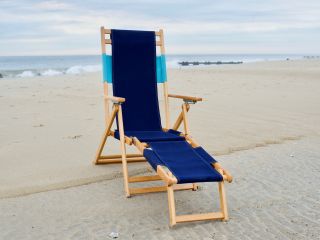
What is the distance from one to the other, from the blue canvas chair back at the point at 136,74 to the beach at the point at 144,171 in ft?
1.69

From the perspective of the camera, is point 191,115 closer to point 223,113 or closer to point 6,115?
point 223,113

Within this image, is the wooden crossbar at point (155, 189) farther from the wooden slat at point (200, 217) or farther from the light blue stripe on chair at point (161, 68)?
the light blue stripe on chair at point (161, 68)

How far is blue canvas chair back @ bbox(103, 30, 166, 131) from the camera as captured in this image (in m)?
4.90

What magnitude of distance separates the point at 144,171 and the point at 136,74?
106 cm

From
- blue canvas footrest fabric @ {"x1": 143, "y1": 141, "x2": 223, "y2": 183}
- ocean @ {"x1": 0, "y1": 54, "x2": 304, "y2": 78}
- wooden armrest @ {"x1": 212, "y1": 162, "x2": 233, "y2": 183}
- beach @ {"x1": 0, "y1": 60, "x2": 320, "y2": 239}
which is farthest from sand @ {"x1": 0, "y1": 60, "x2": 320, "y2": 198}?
ocean @ {"x1": 0, "y1": 54, "x2": 304, "y2": 78}

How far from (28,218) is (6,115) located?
516 centimetres

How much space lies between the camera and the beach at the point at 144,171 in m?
3.32

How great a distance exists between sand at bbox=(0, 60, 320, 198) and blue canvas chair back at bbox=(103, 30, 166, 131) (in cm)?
52

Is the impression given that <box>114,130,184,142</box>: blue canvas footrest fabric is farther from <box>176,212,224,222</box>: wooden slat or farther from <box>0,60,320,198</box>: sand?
<box>176,212,224,222</box>: wooden slat

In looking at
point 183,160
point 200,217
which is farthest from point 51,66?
point 200,217

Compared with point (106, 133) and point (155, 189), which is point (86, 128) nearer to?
point (106, 133)

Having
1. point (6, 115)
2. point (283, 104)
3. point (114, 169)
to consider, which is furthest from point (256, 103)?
point (114, 169)

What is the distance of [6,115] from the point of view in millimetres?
8266

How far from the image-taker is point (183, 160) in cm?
374
